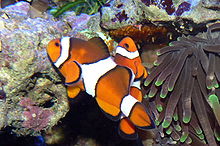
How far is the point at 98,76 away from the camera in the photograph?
1.42 m

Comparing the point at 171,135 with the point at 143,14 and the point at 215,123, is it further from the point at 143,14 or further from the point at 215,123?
the point at 143,14

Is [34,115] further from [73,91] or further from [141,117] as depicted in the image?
[141,117]

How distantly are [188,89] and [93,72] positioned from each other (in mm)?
630

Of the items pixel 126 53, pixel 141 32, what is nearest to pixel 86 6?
pixel 141 32

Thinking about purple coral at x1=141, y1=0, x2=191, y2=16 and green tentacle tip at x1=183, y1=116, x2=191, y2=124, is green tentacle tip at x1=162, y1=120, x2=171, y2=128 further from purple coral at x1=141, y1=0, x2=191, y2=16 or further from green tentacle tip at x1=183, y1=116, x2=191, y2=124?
purple coral at x1=141, y1=0, x2=191, y2=16

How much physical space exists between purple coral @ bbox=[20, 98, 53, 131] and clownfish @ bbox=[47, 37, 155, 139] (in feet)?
0.93

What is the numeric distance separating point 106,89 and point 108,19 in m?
0.56

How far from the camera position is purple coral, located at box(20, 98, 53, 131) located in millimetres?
1561

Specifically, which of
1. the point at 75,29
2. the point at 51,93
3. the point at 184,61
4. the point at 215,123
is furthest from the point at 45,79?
the point at 215,123

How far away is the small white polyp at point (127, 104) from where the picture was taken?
134cm

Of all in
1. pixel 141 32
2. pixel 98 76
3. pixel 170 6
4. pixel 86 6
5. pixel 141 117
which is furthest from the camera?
pixel 86 6

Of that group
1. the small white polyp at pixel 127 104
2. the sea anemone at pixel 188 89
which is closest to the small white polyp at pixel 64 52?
the small white polyp at pixel 127 104

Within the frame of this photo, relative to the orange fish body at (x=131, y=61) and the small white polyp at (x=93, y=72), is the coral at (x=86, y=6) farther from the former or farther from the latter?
the small white polyp at (x=93, y=72)

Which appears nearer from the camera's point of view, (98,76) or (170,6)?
(98,76)
